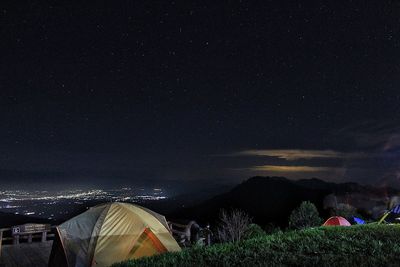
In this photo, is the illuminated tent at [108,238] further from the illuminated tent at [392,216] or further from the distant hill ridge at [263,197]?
the distant hill ridge at [263,197]

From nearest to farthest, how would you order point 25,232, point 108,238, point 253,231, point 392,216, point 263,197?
point 108,238
point 392,216
point 25,232
point 253,231
point 263,197

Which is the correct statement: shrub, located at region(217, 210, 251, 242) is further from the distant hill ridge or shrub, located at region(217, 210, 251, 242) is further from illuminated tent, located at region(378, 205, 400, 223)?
the distant hill ridge

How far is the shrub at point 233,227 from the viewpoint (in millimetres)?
17688

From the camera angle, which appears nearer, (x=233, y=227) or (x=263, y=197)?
(x=233, y=227)

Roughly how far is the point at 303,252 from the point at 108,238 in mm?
5338

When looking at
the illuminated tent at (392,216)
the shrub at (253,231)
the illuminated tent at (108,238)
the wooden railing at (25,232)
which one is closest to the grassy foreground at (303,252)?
the illuminated tent at (108,238)

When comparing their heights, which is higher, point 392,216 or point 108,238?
point 108,238

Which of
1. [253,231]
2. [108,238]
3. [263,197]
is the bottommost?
[263,197]

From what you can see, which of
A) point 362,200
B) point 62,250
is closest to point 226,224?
point 62,250

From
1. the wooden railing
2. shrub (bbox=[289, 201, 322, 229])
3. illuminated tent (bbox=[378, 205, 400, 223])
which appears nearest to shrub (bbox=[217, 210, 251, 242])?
shrub (bbox=[289, 201, 322, 229])

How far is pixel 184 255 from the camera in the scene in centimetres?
770

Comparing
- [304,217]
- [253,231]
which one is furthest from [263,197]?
[253,231]

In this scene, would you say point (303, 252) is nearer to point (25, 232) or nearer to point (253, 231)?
point (253, 231)

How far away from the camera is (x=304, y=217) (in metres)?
19.3
